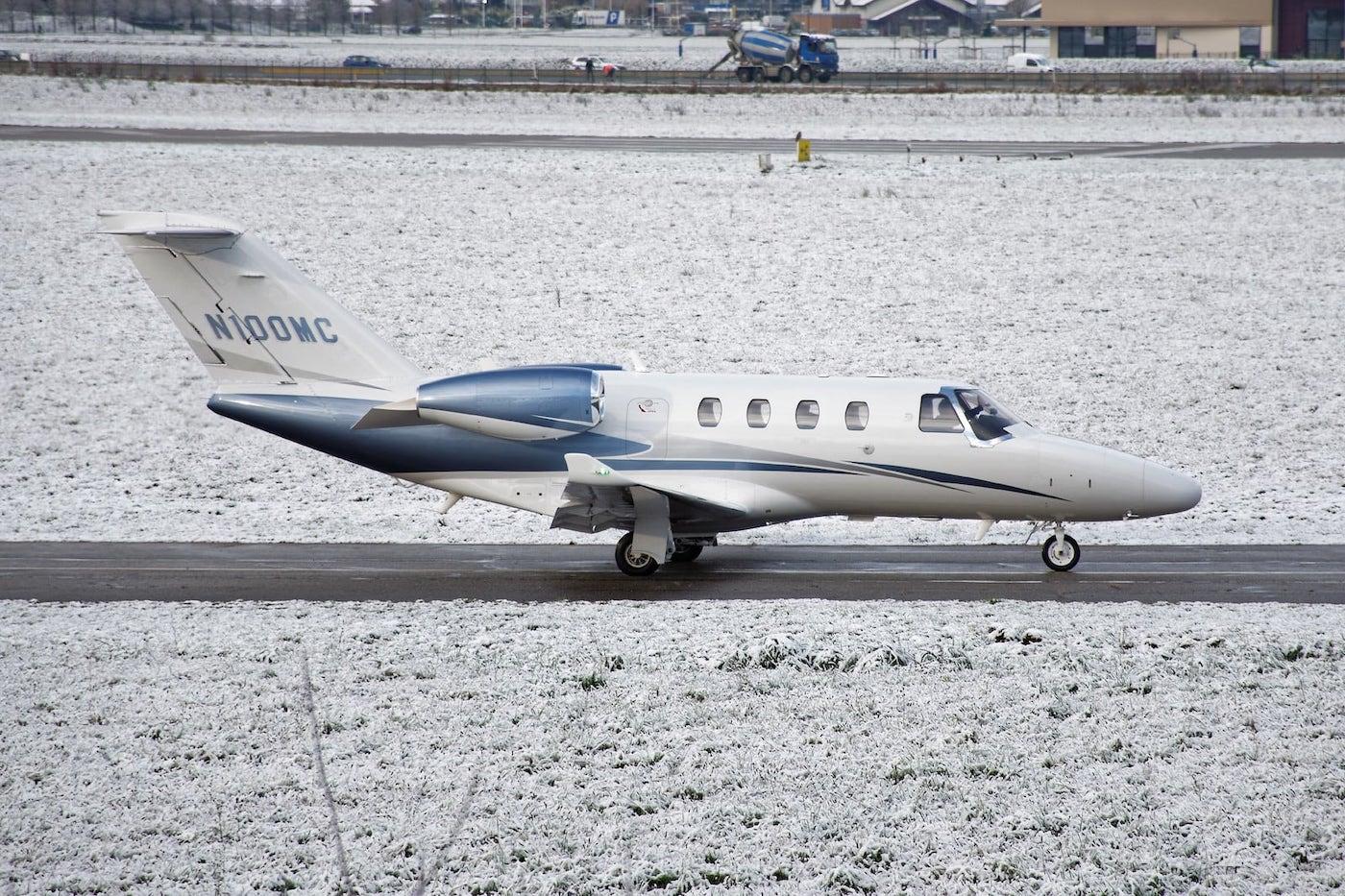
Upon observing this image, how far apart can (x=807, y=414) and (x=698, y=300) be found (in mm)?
15704

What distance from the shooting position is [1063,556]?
20.0 metres

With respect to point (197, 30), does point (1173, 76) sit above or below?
below

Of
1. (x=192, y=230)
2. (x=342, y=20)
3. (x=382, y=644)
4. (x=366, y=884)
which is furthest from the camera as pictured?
(x=342, y=20)

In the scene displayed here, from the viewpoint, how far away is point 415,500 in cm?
2447

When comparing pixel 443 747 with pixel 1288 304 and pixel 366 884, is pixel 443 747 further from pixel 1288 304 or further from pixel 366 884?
pixel 1288 304

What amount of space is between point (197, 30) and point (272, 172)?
273 feet

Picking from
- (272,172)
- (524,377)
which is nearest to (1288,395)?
(524,377)

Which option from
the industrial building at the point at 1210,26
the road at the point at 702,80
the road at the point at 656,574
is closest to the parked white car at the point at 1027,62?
the road at the point at 702,80

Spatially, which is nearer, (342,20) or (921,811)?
(921,811)

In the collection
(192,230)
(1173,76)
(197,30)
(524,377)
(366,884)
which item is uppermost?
(197,30)

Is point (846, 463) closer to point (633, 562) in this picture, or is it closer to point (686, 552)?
point (686, 552)

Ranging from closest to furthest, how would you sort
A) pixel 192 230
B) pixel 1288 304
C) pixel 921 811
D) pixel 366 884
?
pixel 366 884, pixel 921 811, pixel 192 230, pixel 1288 304

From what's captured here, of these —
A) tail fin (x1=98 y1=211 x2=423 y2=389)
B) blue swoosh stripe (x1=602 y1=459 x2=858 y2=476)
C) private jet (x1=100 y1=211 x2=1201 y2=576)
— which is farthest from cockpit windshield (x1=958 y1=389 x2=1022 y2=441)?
tail fin (x1=98 y1=211 x2=423 y2=389)

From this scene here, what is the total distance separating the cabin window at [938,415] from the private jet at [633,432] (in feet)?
0.09
